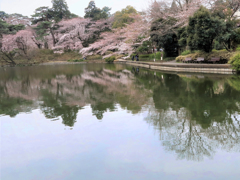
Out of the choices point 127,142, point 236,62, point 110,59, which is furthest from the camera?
point 110,59

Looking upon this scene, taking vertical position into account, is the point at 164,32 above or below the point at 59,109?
above

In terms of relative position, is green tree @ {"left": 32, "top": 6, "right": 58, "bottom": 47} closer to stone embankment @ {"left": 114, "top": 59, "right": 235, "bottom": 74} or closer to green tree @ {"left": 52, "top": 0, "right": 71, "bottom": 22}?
green tree @ {"left": 52, "top": 0, "right": 71, "bottom": 22}

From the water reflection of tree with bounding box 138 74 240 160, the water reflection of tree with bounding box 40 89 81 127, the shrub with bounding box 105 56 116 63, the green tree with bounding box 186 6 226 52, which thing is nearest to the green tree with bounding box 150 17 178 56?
the green tree with bounding box 186 6 226 52

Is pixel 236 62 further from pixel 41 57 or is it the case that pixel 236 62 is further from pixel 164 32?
pixel 41 57

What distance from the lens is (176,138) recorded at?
15.9 ft

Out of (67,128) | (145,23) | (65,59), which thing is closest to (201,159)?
(67,128)

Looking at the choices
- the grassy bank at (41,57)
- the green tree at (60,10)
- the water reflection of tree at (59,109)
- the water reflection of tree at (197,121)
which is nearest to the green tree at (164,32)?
the water reflection of tree at (197,121)

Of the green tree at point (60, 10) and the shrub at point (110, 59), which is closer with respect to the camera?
the shrub at point (110, 59)

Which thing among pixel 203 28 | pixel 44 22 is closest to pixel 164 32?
pixel 203 28

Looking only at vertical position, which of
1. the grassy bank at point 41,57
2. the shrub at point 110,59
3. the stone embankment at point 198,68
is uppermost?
the grassy bank at point 41,57

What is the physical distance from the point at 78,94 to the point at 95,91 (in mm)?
959

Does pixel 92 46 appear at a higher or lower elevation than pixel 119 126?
higher

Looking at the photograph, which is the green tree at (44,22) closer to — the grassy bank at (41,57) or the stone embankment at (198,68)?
the grassy bank at (41,57)

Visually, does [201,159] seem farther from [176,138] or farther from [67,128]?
[67,128]
